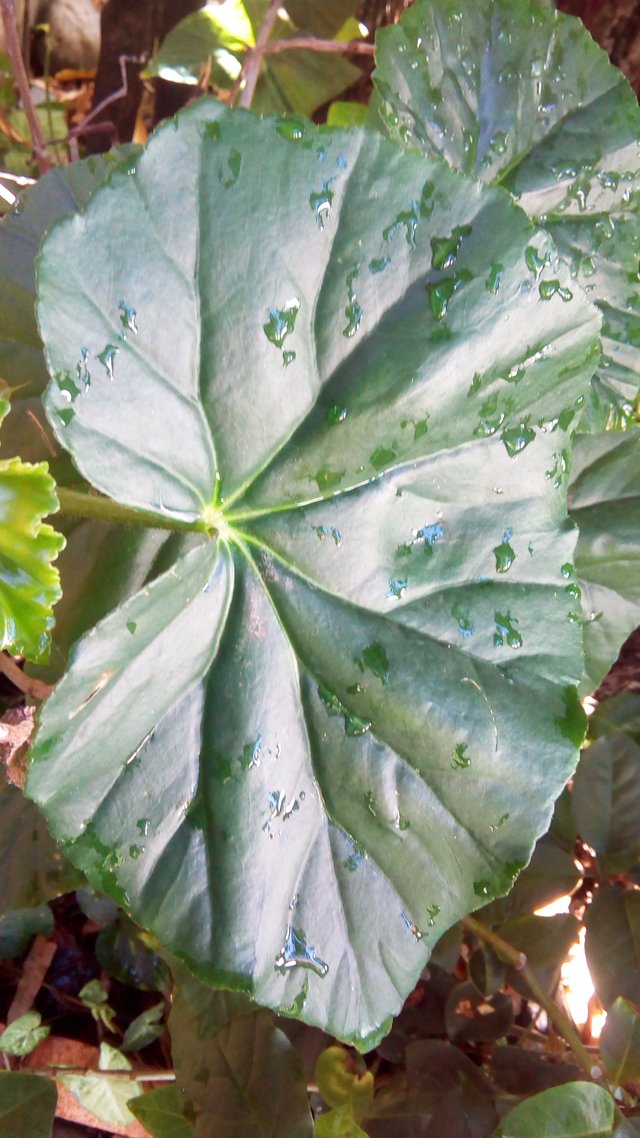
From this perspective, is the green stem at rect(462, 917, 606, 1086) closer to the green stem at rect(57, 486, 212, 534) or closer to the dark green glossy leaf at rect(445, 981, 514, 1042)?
the dark green glossy leaf at rect(445, 981, 514, 1042)

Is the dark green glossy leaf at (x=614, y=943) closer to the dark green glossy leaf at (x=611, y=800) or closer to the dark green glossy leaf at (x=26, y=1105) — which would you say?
the dark green glossy leaf at (x=611, y=800)

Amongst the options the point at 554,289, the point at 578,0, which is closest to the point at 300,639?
the point at 554,289

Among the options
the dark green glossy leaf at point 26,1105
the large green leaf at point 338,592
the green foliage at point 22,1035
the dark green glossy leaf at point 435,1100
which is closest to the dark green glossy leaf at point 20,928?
the green foliage at point 22,1035

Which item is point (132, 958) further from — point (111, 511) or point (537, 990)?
point (111, 511)

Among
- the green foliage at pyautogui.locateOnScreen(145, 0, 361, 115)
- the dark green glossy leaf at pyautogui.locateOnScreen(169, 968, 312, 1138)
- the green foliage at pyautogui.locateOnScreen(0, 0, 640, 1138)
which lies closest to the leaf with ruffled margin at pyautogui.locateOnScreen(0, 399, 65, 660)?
the green foliage at pyautogui.locateOnScreen(0, 0, 640, 1138)

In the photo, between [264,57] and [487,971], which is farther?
[264,57]

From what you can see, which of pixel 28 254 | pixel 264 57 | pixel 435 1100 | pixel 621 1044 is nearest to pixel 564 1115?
pixel 621 1044
